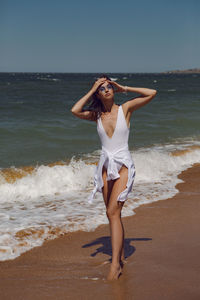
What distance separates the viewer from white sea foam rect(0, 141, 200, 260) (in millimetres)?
5121

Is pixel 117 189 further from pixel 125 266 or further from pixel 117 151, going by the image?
pixel 125 266

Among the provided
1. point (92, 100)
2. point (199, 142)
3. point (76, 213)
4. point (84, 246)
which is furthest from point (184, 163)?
point (92, 100)

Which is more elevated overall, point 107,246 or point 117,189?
point 117,189

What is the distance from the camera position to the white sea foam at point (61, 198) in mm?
5121

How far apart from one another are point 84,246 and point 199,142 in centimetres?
927

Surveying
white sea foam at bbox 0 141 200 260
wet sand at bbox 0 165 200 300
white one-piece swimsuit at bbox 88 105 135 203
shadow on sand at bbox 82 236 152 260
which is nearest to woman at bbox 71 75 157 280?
white one-piece swimsuit at bbox 88 105 135 203

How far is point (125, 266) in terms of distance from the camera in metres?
3.98

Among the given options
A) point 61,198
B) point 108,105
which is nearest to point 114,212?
point 108,105

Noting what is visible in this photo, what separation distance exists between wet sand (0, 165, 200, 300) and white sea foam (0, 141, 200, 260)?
0.30m

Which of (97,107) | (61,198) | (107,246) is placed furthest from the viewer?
(61,198)

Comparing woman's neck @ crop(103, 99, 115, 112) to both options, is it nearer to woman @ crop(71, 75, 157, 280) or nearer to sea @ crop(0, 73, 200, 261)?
woman @ crop(71, 75, 157, 280)

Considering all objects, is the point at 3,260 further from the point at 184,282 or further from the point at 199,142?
the point at 199,142

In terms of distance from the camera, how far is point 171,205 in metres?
6.30

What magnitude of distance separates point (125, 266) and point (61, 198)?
10.2 feet
